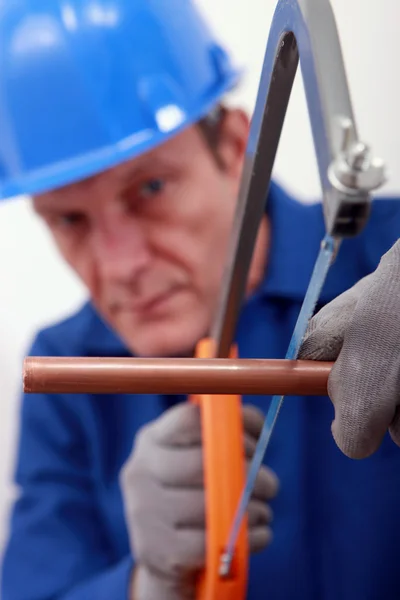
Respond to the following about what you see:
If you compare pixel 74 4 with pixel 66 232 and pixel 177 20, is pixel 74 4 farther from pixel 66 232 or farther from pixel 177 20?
pixel 66 232

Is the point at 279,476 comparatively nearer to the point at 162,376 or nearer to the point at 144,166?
the point at 144,166

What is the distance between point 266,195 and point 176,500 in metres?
0.31

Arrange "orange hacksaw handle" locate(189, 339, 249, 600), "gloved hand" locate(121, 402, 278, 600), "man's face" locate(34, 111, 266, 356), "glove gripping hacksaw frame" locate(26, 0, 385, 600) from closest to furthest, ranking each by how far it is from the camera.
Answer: "glove gripping hacksaw frame" locate(26, 0, 385, 600) → "orange hacksaw handle" locate(189, 339, 249, 600) → "gloved hand" locate(121, 402, 278, 600) → "man's face" locate(34, 111, 266, 356)

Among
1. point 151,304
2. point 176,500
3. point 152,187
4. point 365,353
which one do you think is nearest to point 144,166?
point 152,187

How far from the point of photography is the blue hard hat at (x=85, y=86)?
1.77ft

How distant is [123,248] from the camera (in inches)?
23.2

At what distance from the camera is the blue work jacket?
0.51 metres

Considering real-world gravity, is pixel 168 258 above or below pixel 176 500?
above

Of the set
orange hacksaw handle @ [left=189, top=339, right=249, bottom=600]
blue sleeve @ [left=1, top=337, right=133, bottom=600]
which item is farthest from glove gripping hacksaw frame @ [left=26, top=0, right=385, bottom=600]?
blue sleeve @ [left=1, top=337, right=133, bottom=600]

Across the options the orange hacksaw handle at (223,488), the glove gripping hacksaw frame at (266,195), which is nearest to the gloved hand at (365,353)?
the glove gripping hacksaw frame at (266,195)

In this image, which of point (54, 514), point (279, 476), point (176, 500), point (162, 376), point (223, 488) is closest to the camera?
point (162, 376)

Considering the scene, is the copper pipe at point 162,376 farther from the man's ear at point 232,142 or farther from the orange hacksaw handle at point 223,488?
the man's ear at point 232,142

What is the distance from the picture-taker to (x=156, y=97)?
0.56 m

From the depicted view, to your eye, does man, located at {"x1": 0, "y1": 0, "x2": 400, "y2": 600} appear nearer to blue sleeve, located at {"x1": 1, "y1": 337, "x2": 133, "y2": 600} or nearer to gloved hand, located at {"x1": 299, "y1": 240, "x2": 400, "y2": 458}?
blue sleeve, located at {"x1": 1, "y1": 337, "x2": 133, "y2": 600}
